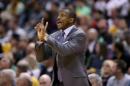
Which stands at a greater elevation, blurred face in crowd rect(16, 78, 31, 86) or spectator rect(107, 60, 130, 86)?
blurred face in crowd rect(16, 78, 31, 86)

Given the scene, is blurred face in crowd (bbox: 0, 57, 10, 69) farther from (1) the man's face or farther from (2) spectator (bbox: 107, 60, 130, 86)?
(1) the man's face

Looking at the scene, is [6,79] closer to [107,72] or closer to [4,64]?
[4,64]

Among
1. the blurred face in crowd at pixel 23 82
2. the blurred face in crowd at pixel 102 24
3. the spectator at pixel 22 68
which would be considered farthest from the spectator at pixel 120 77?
the blurred face in crowd at pixel 102 24

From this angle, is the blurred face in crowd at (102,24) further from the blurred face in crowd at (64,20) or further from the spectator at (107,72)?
the blurred face in crowd at (64,20)

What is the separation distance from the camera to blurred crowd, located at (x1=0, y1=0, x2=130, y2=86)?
34.1 ft

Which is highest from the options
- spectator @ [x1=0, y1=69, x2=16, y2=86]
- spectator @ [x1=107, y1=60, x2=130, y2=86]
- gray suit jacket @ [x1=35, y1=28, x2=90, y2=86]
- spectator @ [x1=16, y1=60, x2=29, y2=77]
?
gray suit jacket @ [x1=35, y1=28, x2=90, y2=86]

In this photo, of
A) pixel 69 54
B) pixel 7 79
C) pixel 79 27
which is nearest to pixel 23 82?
pixel 7 79

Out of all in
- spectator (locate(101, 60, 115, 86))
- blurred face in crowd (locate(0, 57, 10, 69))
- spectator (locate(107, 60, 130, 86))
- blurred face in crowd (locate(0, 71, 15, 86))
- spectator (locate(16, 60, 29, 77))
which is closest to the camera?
blurred face in crowd (locate(0, 71, 15, 86))

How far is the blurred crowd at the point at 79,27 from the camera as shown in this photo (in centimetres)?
1040

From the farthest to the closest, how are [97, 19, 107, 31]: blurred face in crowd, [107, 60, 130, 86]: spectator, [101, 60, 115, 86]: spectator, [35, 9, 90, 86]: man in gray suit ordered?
[97, 19, 107, 31]: blurred face in crowd, [101, 60, 115, 86]: spectator, [107, 60, 130, 86]: spectator, [35, 9, 90, 86]: man in gray suit

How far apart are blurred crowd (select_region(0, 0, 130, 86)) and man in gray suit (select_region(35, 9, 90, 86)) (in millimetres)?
1837

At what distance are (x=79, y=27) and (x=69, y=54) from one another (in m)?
8.36

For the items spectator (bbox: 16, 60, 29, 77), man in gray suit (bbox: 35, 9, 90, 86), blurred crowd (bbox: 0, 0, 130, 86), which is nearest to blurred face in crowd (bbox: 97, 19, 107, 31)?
blurred crowd (bbox: 0, 0, 130, 86)

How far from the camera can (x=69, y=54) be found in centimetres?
721
